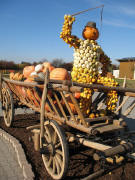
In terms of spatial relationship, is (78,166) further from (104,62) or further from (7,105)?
(7,105)

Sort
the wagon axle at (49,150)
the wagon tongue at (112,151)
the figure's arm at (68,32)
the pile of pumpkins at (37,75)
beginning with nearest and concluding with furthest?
the wagon tongue at (112,151) < the wagon axle at (49,150) < the figure's arm at (68,32) < the pile of pumpkins at (37,75)

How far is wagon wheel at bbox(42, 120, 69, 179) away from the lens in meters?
2.26

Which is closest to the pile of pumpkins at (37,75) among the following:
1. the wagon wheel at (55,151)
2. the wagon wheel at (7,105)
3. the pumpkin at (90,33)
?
the wagon wheel at (7,105)

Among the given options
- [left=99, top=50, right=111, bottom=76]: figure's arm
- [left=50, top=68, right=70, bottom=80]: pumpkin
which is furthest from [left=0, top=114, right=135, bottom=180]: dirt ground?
[left=99, top=50, right=111, bottom=76]: figure's arm

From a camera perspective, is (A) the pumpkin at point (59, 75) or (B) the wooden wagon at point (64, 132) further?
(A) the pumpkin at point (59, 75)

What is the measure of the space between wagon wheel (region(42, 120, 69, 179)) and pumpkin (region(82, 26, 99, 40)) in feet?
5.61

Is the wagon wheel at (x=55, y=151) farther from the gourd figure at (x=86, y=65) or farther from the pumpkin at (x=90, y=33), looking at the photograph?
the pumpkin at (x=90, y=33)

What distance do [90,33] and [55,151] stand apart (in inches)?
82.0

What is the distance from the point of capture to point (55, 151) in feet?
8.26

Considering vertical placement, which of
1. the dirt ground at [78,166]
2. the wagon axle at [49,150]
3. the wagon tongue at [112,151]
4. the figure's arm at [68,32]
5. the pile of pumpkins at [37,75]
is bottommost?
the dirt ground at [78,166]

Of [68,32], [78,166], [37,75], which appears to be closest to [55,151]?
[78,166]

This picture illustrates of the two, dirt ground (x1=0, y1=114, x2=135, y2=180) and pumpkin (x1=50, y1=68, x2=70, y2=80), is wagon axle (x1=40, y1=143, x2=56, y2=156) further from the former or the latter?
pumpkin (x1=50, y1=68, x2=70, y2=80)

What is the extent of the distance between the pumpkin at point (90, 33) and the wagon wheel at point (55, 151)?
1.71 meters

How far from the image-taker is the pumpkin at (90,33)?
3257mm
